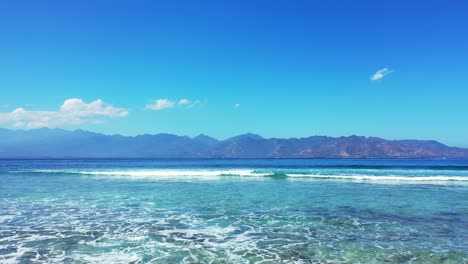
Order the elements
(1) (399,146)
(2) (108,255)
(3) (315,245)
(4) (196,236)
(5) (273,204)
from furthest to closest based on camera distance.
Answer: (1) (399,146)
(5) (273,204)
(4) (196,236)
(3) (315,245)
(2) (108,255)

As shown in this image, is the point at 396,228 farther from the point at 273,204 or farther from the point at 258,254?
the point at 273,204

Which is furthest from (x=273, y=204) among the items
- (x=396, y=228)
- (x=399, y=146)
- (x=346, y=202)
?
(x=399, y=146)

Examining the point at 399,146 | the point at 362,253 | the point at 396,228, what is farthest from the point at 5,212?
the point at 399,146

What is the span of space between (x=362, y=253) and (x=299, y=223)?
3.94 m

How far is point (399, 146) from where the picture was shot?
630 ft

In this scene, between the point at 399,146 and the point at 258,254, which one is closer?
the point at 258,254

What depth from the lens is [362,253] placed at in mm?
9023

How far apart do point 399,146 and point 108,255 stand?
209 metres

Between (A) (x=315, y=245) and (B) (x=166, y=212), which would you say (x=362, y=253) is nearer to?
(A) (x=315, y=245)

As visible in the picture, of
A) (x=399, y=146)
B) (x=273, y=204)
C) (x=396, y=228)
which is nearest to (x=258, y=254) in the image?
(x=396, y=228)

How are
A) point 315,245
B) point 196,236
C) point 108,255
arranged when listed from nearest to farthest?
point 108,255, point 315,245, point 196,236

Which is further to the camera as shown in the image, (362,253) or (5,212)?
(5,212)

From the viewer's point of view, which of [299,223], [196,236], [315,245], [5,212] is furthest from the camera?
[5,212]

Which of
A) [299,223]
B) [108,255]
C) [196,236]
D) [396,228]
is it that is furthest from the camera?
[299,223]
